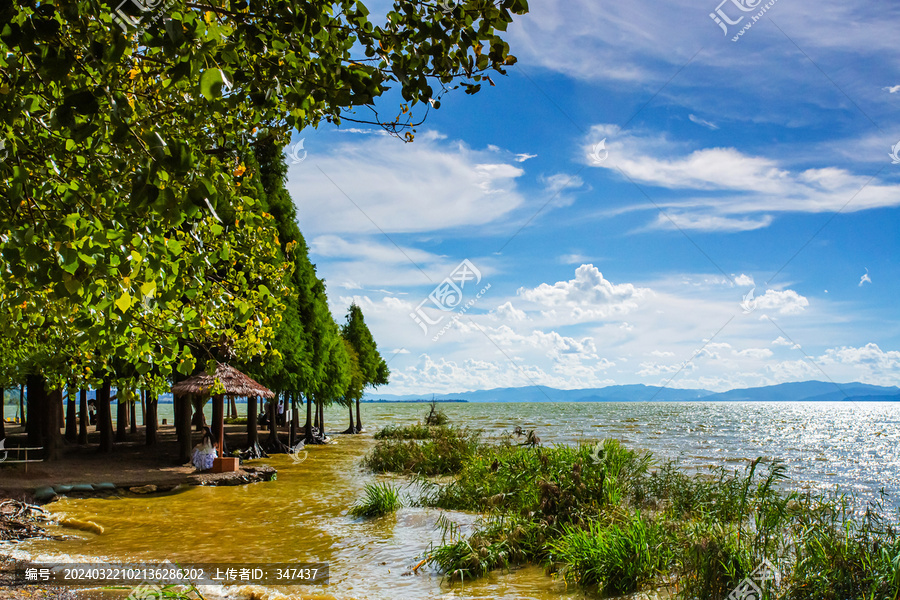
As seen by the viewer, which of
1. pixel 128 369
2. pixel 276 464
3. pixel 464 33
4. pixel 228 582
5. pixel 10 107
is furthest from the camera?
pixel 276 464

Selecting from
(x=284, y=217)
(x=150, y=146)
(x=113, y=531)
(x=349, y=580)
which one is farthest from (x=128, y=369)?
(x=150, y=146)

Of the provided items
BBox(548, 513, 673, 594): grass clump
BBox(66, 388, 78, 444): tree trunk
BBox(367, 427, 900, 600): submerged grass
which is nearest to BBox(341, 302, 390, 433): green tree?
BBox(66, 388, 78, 444): tree trunk

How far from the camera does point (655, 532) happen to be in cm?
759

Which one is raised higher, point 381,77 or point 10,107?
point 381,77

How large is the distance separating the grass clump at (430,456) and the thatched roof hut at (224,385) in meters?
4.29

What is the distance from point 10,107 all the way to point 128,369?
589 inches

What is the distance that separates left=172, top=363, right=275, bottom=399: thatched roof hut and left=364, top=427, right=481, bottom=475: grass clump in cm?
429

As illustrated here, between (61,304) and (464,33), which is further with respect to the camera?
(61,304)

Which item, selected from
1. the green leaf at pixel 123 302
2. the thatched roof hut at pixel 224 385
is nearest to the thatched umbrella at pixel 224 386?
the thatched roof hut at pixel 224 385

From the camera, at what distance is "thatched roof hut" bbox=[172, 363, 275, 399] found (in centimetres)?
1670

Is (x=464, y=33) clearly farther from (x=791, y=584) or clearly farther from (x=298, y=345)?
(x=298, y=345)

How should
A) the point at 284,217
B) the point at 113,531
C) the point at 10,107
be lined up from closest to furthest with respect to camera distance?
1. the point at 10,107
2. the point at 113,531
3. the point at 284,217

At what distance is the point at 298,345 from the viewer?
22.5m

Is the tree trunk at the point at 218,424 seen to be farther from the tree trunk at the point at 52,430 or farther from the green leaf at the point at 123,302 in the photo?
the green leaf at the point at 123,302
